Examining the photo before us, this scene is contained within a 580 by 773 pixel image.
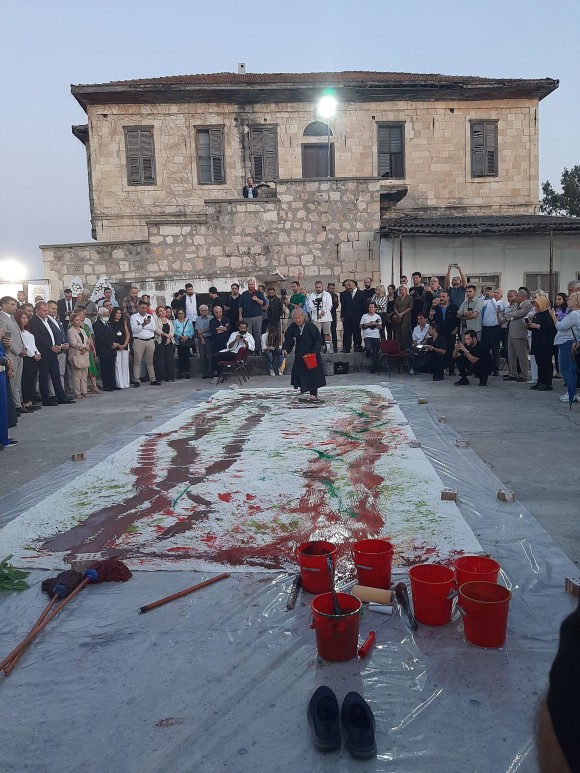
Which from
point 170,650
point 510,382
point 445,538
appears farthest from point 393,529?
point 510,382

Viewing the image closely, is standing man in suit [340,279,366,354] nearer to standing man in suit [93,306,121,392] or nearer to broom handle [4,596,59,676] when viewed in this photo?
standing man in suit [93,306,121,392]

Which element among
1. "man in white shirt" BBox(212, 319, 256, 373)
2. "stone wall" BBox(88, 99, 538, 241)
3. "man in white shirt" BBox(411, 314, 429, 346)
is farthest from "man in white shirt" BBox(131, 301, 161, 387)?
"stone wall" BBox(88, 99, 538, 241)

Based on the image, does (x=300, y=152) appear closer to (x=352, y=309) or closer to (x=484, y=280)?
(x=484, y=280)

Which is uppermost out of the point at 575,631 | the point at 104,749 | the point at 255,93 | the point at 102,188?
the point at 255,93

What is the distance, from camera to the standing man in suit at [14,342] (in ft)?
31.2

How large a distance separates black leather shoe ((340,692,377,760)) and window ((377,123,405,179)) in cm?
2140

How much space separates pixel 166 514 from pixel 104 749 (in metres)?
2.71

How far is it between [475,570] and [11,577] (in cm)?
283

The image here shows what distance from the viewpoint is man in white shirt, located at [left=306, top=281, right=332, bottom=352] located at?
15.0m

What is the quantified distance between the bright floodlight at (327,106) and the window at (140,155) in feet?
18.9

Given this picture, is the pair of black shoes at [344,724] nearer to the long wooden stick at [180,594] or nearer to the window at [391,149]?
the long wooden stick at [180,594]

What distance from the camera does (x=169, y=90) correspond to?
→ 20734 millimetres

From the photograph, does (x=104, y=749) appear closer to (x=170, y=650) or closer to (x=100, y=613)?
(x=170, y=650)

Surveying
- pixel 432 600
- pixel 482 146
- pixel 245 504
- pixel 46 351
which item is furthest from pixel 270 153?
pixel 432 600
